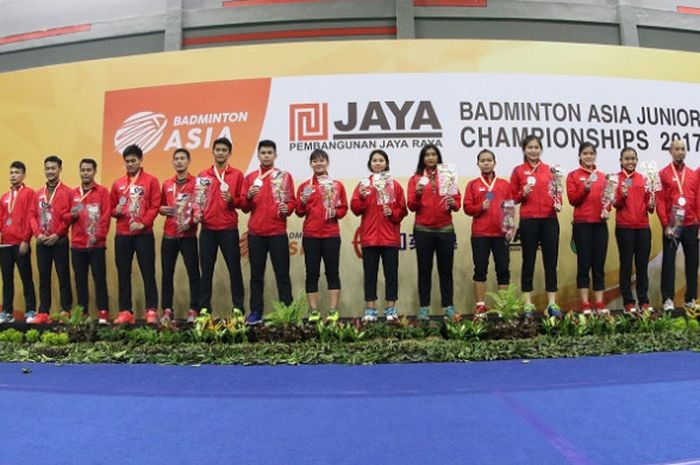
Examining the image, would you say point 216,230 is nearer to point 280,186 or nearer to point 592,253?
point 280,186

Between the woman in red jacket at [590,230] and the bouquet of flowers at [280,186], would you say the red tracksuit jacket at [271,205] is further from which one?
the woman in red jacket at [590,230]

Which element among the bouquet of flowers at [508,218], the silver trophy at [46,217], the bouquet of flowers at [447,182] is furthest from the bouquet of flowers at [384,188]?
the silver trophy at [46,217]

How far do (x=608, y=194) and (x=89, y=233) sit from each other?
4.98m

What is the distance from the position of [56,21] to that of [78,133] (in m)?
4.92

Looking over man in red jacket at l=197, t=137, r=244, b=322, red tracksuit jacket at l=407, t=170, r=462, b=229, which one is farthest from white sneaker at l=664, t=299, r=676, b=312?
man in red jacket at l=197, t=137, r=244, b=322

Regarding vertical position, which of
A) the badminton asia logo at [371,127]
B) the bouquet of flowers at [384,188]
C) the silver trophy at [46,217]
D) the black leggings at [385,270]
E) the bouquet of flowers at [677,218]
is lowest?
the black leggings at [385,270]

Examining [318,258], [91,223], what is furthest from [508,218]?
[91,223]

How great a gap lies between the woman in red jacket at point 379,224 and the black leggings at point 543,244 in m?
1.20

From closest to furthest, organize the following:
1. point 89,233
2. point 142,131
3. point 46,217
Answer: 1. point 89,233
2. point 46,217
3. point 142,131

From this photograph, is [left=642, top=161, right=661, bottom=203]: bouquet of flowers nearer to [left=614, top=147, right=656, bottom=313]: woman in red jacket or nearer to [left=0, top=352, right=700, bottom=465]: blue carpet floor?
[left=614, top=147, right=656, bottom=313]: woman in red jacket

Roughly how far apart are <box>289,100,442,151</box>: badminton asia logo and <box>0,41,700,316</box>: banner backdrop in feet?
0.04

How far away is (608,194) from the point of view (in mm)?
4332

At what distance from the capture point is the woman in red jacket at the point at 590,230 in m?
4.41

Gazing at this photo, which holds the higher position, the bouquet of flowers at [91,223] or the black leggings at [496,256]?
the bouquet of flowers at [91,223]
